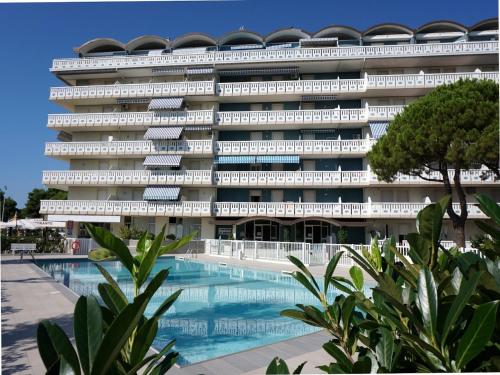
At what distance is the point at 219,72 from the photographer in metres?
29.0

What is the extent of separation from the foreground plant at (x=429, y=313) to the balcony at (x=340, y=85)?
88.8 feet

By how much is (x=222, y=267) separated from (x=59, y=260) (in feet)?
31.9

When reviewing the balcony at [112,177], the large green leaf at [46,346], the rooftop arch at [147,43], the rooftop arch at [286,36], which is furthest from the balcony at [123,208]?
the large green leaf at [46,346]

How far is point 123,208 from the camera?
1107 inches

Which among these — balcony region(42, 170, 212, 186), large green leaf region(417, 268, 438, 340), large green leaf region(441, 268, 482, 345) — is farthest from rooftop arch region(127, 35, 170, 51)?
large green leaf region(441, 268, 482, 345)

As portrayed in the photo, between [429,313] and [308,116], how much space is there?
1061 inches

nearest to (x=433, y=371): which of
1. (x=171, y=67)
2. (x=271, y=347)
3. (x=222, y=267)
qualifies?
(x=271, y=347)

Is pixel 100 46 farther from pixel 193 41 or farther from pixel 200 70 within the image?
pixel 200 70

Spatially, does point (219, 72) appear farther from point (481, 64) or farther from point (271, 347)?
point (271, 347)

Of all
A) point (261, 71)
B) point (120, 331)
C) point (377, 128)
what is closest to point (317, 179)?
point (377, 128)

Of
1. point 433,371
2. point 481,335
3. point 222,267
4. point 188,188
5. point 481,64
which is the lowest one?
point 222,267

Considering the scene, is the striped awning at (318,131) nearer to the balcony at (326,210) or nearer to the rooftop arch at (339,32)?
the balcony at (326,210)

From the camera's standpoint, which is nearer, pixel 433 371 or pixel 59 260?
pixel 433 371

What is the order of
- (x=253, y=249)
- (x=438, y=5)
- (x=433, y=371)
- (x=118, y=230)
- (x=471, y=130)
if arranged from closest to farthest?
(x=433, y=371)
(x=438, y=5)
(x=471, y=130)
(x=253, y=249)
(x=118, y=230)
